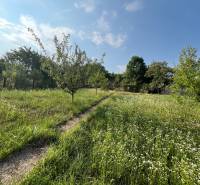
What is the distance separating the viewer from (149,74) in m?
65.2

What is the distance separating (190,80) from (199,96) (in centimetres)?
113

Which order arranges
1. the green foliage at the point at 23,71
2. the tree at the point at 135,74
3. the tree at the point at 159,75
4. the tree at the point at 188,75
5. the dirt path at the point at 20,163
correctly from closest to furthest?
the dirt path at the point at 20,163 < the tree at the point at 188,75 < the green foliage at the point at 23,71 < the tree at the point at 159,75 < the tree at the point at 135,74

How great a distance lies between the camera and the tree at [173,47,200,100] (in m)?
12.9

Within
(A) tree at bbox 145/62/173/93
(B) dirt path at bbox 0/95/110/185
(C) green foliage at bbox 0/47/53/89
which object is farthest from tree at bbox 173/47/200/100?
(A) tree at bbox 145/62/173/93

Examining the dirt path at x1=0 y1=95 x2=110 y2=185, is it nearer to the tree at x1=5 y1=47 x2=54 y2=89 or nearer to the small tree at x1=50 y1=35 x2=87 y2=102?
the small tree at x1=50 y1=35 x2=87 y2=102

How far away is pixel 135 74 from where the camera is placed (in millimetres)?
67750

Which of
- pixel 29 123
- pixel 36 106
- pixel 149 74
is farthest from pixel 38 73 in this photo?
pixel 29 123

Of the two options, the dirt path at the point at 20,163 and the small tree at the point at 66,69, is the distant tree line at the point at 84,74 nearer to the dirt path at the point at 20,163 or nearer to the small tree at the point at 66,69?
the small tree at the point at 66,69

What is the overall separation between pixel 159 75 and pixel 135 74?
9.07m

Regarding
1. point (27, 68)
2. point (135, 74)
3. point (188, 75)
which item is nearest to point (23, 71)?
point (27, 68)

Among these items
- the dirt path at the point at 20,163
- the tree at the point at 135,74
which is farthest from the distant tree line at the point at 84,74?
the dirt path at the point at 20,163

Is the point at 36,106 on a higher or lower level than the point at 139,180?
higher

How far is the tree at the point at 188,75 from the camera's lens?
42.2ft

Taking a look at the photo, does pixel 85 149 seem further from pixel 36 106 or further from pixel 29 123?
pixel 36 106
